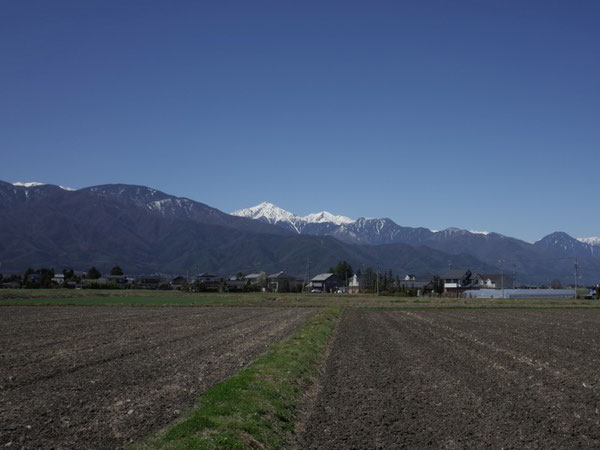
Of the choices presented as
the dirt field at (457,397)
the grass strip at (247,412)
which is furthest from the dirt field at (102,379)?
the dirt field at (457,397)

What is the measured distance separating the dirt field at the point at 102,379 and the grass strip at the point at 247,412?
0.81 m

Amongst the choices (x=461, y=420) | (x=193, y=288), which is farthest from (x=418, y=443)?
(x=193, y=288)

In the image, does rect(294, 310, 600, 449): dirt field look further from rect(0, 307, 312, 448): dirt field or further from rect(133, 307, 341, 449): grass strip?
rect(0, 307, 312, 448): dirt field

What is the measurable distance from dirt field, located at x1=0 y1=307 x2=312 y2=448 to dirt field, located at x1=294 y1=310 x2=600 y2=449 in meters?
3.78

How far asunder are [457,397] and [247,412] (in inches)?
248

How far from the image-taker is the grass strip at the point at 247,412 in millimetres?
11250

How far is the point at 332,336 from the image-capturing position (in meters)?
38.1

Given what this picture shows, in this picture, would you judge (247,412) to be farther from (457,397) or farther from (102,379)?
(102,379)

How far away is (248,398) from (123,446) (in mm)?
4414

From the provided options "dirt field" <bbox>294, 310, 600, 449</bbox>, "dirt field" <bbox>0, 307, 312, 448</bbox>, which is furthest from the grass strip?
"dirt field" <bbox>0, 307, 312, 448</bbox>

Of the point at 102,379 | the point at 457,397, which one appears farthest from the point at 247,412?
the point at 102,379

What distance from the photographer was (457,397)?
1662 centimetres

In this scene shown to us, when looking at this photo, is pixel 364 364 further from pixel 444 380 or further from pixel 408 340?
pixel 408 340

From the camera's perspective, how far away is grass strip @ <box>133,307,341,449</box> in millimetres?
11250
